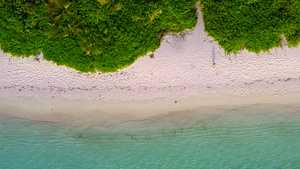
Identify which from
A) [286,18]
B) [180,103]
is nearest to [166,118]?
[180,103]

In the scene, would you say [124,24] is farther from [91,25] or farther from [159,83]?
[159,83]

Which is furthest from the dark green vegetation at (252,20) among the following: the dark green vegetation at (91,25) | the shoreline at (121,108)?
the shoreline at (121,108)

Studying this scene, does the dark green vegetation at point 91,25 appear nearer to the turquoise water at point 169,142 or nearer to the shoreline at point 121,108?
the shoreline at point 121,108

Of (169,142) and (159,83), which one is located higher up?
(159,83)

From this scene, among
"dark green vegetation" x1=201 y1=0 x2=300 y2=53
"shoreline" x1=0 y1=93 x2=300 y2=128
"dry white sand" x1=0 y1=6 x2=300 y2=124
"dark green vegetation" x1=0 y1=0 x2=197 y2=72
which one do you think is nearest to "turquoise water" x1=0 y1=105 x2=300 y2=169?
"shoreline" x1=0 y1=93 x2=300 y2=128

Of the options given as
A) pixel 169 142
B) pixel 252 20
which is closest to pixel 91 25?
pixel 169 142

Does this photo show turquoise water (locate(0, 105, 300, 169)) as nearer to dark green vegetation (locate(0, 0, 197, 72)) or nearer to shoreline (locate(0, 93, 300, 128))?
shoreline (locate(0, 93, 300, 128))
